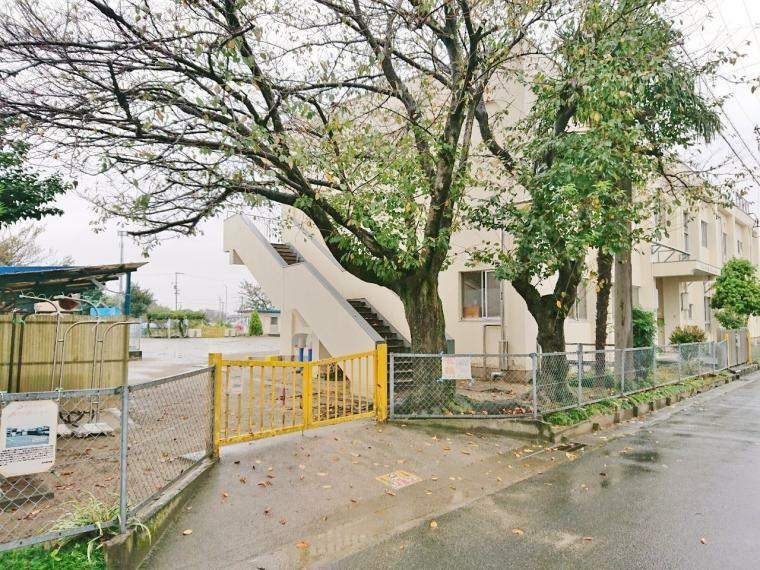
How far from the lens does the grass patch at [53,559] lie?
3.22m

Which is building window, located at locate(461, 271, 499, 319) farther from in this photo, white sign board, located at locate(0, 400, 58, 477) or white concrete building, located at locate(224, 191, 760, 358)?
white sign board, located at locate(0, 400, 58, 477)

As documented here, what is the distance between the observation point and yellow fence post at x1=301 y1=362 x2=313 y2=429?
696cm

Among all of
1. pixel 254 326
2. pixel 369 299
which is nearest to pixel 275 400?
pixel 369 299

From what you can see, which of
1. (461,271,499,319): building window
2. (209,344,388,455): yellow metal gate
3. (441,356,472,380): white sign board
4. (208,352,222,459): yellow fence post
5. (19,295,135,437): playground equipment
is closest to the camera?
(208,352,222,459): yellow fence post

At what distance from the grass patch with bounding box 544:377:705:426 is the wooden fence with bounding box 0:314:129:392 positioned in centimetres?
745

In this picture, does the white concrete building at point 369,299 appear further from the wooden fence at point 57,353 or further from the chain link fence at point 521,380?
the wooden fence at point 57,353

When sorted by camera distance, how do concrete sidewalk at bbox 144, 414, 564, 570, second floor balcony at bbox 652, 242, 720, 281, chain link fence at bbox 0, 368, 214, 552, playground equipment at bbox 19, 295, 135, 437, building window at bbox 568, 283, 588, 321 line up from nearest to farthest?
chain link fence at bbox 0, 368, 214, 552 < concrete sidewalk at bbox 144, 414, 564, 570 < playground equipment at bbox 19, 295, 135, 437 < building window at bbox 568, 283, 588, 321 < second floor balcony at bbox 652, 242, 720, 281

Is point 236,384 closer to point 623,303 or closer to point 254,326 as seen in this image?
point 623,303

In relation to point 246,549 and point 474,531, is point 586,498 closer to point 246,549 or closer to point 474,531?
point 474,531

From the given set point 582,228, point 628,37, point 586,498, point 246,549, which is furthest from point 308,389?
point 628,37

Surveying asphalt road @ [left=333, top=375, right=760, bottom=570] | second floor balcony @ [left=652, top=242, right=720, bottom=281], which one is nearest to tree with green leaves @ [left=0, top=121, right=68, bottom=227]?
asphalt road @ [left=333, top=375, right=760, bottom=570]

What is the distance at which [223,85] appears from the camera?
6.29 m

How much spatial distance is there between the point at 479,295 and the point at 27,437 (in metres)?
11.1

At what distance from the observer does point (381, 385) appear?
25.8 feet
